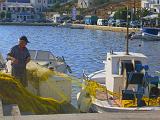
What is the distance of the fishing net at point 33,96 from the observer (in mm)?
13477

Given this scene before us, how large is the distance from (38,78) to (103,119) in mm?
6126

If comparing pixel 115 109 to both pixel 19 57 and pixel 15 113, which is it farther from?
pixel 15 113

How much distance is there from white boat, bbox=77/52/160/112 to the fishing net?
0.89 metres

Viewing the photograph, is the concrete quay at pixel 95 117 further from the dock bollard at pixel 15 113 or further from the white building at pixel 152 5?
the white building at pixel 152 5

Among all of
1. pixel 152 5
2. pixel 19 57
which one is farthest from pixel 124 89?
pixel 152 5

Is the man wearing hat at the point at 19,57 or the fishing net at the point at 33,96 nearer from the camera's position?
the fishing net at the point at 33,96

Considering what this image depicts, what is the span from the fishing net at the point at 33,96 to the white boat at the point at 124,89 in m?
0.89

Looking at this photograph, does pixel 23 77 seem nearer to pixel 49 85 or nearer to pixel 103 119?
pixel 49 85

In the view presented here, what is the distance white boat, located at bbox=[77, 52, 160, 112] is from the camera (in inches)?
613

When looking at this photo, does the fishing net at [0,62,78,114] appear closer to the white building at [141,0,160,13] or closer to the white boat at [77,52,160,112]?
the white boat at [77,52,160,112]

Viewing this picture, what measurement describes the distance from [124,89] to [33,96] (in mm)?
3536


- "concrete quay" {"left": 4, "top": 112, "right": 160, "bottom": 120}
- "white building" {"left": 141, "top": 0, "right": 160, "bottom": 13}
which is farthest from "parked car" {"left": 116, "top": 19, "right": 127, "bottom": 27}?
"concrete quay" {"left": 4, "top": 112, "right": 160, "bottom": 120}

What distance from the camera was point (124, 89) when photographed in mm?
16375

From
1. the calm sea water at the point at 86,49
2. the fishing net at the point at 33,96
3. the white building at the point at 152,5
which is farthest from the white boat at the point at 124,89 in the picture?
the white building at the point at 152,5
